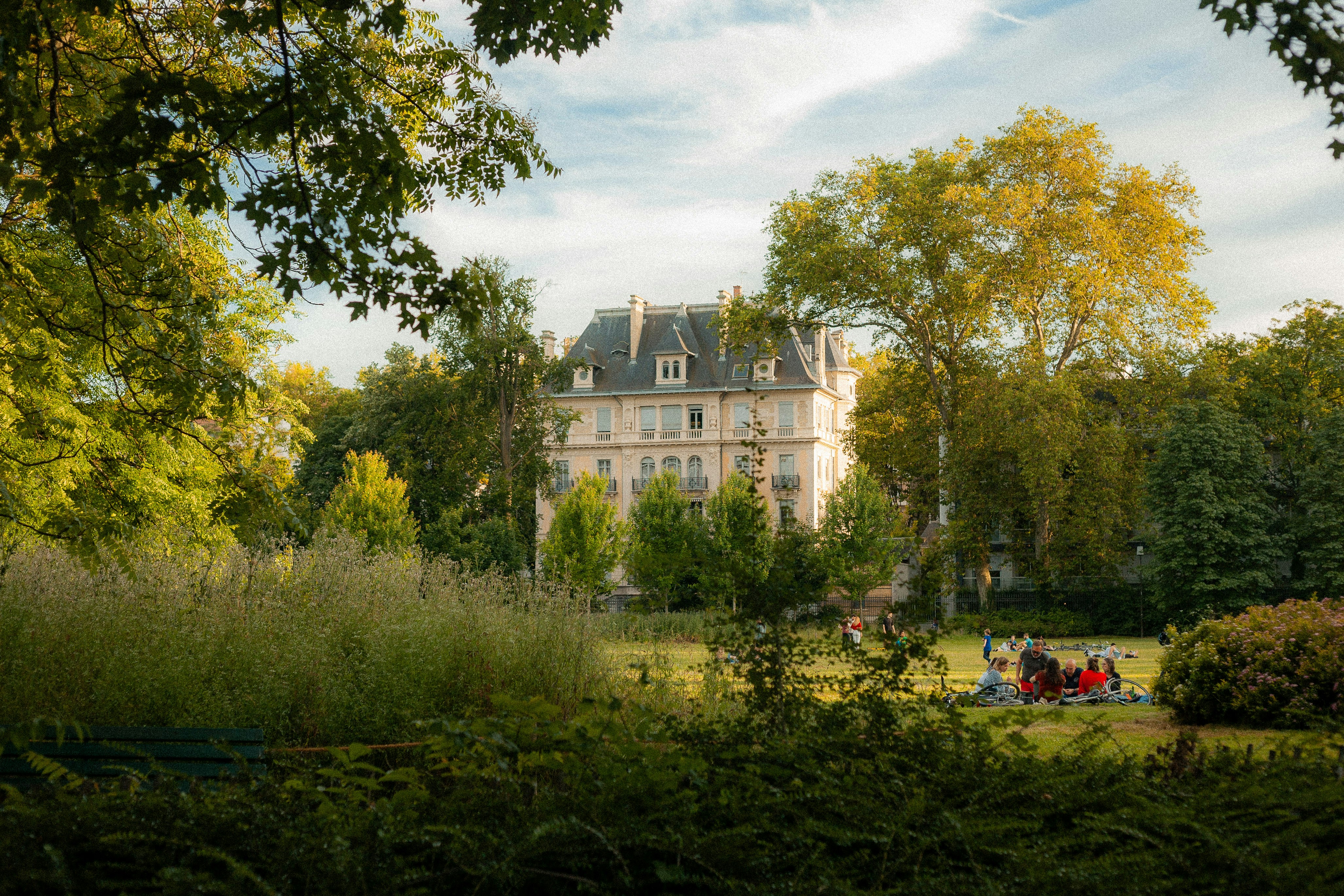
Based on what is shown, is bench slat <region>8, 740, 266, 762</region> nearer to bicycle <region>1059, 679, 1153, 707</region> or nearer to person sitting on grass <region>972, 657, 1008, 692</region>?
person sitting on grass <region>972, 657, 1008, 692</region>

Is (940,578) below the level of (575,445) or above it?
below

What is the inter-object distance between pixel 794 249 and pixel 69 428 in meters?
29.3

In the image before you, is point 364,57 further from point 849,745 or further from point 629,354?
point 629,354

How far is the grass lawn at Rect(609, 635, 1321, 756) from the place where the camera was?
4656 millimetres

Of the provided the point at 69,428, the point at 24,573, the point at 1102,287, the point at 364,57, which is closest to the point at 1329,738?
the point at 364,57

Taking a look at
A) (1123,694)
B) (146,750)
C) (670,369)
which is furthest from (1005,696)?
(670,369)

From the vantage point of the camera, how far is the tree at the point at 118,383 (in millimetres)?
6707

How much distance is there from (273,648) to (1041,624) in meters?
33.9

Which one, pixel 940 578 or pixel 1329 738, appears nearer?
pixel 1329 738

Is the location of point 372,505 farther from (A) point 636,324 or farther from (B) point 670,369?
(A) point 636,324

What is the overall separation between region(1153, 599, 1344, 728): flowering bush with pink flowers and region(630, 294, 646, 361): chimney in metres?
50.7

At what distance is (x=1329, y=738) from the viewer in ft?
14.2

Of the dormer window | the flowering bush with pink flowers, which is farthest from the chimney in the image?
the flowering bush with pink flowers

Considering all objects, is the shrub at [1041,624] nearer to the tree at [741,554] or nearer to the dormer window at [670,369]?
the dormer window at [670,369]
